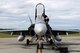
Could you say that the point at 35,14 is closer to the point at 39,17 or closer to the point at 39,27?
the point at 39,17

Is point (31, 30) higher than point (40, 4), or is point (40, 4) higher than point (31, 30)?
point (40, 4)

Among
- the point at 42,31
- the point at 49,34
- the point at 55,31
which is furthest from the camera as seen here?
the point at 55,31

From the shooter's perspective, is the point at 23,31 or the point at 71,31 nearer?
the point at 23,31

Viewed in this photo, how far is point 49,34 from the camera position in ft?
64.9

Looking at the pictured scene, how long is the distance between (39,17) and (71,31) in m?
6.16

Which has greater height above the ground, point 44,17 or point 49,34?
point 44,17

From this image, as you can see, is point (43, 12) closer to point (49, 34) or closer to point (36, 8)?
point (36, 8)

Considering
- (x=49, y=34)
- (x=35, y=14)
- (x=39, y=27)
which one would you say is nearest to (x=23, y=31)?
(x=35, y=14)

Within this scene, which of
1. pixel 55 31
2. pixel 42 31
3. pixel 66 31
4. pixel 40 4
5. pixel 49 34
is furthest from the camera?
pixel 66 31

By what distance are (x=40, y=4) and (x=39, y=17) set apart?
6.55 feet

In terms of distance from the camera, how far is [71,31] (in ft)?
81.2

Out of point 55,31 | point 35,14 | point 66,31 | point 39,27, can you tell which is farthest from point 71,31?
point 39,27

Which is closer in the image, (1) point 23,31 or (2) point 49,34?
(2) point 49,34

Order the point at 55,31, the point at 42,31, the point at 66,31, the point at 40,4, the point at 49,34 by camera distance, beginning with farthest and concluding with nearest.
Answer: the point at 66,31, the point at 55,31, the point at 40,4, the point at 49,34, the point at 42,31
